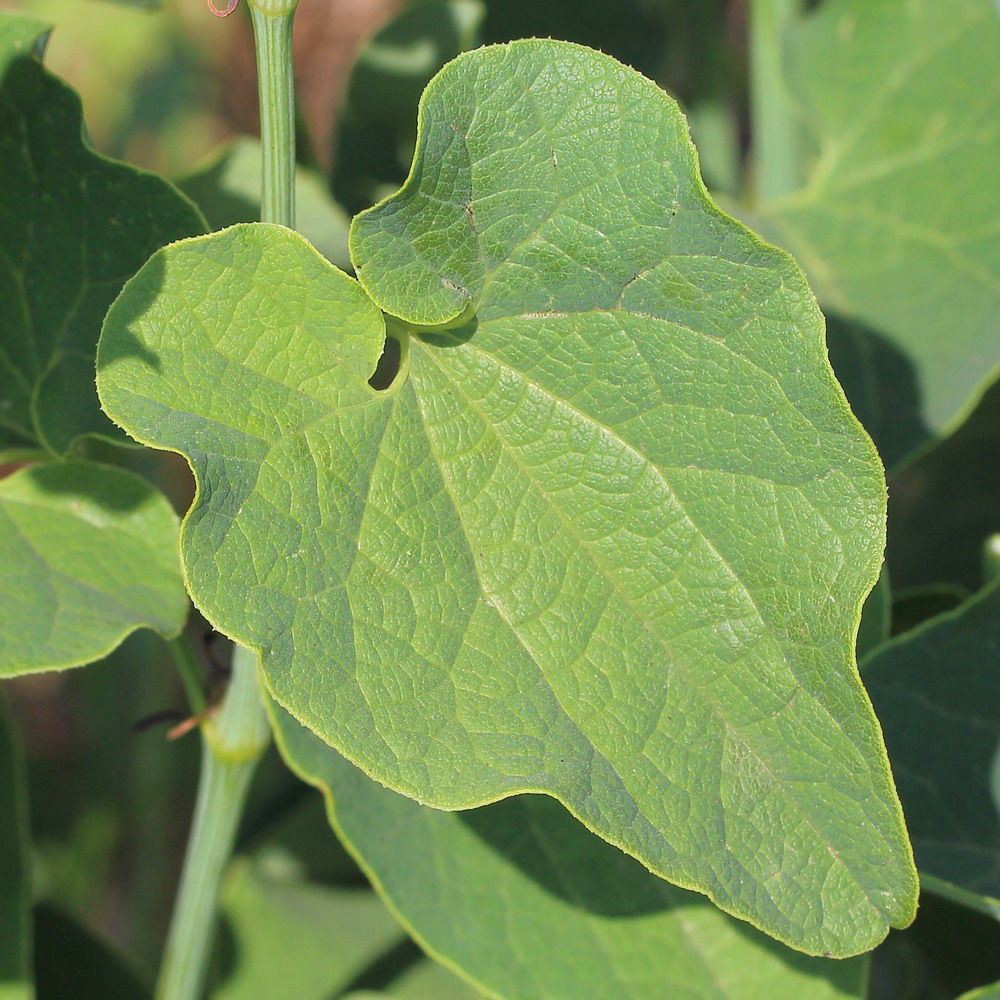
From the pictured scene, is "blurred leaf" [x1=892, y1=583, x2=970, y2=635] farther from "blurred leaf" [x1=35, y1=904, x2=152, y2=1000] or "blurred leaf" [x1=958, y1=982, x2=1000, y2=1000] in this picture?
"blurred leaf" [x1=35, y1=904, x2=152, y2=1000]

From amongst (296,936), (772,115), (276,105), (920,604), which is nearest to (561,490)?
(276,105)

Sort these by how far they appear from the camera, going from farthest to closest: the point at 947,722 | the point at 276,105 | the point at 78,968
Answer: the point at 78,968
the point at 947,722
the point at 276,105

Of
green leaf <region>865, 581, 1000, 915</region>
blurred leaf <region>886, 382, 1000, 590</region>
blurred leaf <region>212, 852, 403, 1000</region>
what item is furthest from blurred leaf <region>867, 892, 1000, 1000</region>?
blurred leaf <region>212, 852, 403, 1000</region>

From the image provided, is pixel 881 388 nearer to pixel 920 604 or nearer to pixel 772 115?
pixel 920 604

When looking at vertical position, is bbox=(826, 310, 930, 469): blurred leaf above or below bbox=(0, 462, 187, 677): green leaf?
above

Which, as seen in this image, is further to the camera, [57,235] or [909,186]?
[909,186]

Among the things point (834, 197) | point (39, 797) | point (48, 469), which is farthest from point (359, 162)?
point (39, 797)
